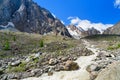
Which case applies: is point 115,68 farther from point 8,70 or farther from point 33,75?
point 8,70

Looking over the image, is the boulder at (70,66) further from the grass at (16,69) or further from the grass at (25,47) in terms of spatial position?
the grass at (25,47)

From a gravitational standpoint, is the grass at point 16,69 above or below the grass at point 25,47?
below

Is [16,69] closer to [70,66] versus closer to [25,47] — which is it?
[70,66]

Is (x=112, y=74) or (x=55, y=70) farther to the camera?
(x=55, y=70)

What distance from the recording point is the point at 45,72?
43469 millimetres

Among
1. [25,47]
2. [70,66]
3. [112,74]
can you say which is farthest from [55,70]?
[25,47]

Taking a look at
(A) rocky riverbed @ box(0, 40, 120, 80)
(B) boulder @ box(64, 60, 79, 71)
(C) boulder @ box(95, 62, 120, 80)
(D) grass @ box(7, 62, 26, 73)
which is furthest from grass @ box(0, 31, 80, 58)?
(C) boulder @ box(95, 62, 120, 80)

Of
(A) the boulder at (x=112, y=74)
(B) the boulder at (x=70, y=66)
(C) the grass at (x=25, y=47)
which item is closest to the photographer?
(A) the boulder at (x=112, y=74)

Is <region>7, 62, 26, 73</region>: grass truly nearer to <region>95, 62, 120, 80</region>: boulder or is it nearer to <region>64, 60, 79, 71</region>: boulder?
<region>64, 60, 79, 71</region>: boulder

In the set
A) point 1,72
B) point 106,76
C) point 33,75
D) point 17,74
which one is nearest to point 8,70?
point 1,72

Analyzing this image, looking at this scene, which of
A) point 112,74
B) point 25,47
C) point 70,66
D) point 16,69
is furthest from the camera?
point 25,47

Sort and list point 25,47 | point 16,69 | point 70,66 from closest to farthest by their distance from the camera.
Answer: point 70,66
point 16,69
point 25,47

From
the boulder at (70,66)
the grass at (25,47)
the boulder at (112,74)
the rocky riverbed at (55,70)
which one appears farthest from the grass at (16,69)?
the grass at (25,47)

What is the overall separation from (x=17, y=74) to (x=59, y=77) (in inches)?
322
